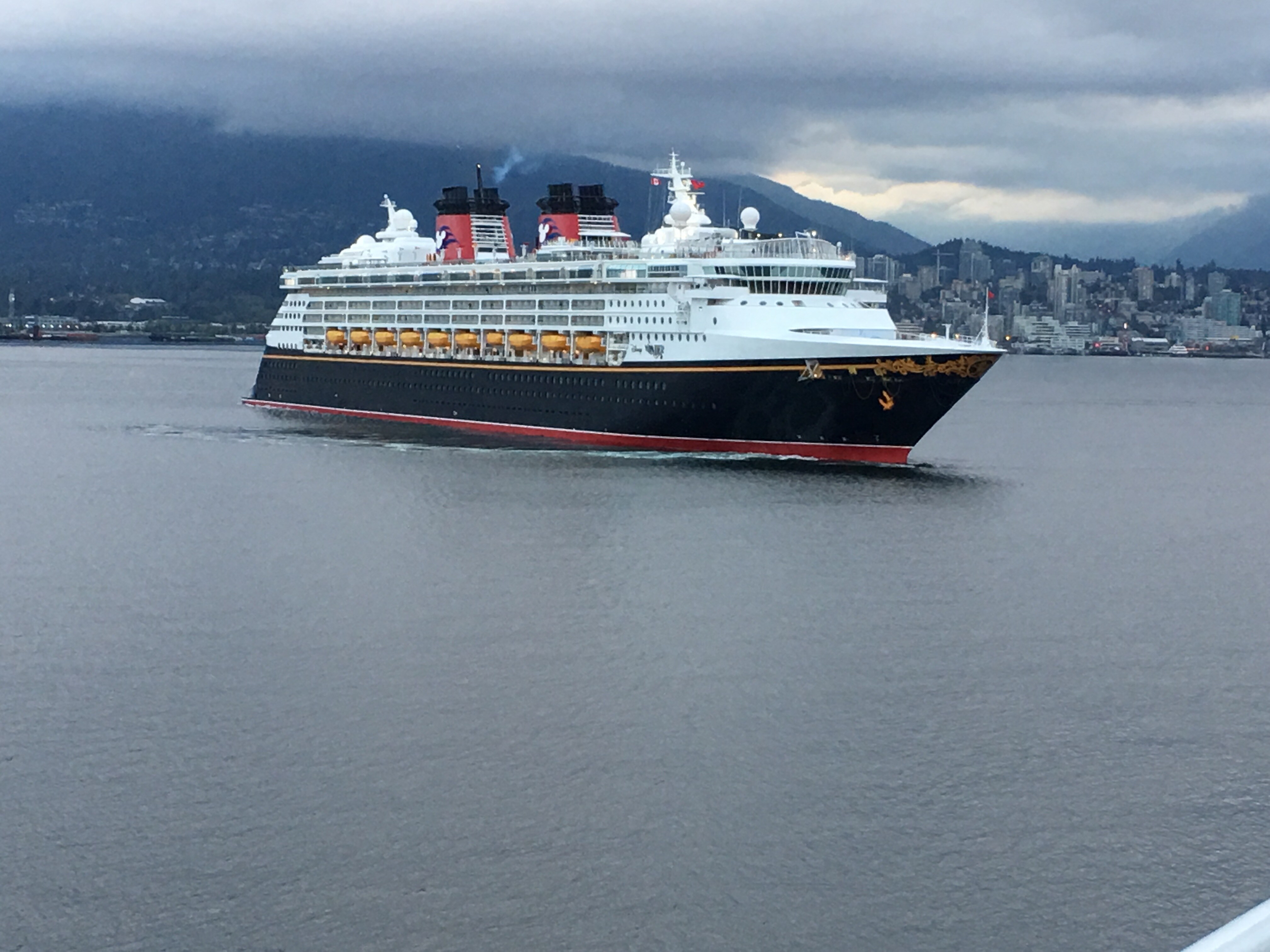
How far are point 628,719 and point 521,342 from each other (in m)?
36.1

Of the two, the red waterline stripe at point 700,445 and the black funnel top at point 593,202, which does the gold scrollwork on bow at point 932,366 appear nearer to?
the red waterline stripe at point 700,445

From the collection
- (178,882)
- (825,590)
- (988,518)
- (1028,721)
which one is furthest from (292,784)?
(988,518)

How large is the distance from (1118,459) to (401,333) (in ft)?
96.0

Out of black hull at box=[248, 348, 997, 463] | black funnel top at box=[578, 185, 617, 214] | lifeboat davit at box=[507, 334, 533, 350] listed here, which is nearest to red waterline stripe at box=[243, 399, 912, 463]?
black hull at box=[248, 348, 997, 463]

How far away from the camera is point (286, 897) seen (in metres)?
15.6

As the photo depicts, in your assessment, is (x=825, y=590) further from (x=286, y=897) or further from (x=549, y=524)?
(x=286, y=897)

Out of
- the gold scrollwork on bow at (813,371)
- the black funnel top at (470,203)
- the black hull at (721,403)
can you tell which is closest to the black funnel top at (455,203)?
the black funnel top at (470,203)

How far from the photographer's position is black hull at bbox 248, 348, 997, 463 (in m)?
45.3

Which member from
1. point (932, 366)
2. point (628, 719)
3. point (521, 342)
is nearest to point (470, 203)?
point (521, 342)

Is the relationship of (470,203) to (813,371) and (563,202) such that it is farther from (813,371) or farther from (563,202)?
(813,371)

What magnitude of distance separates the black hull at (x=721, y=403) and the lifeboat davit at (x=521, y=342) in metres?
0.70

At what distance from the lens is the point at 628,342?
51.6 m

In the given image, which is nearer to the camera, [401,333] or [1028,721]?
[1028,721]

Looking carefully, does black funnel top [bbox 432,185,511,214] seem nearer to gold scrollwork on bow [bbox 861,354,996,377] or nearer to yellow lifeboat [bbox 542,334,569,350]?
yellow lifeboat [bbox 542,334,569,350]
